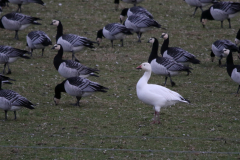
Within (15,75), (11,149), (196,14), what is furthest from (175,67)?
(196,14)

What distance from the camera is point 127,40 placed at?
66.8ft

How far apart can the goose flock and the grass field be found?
18.3 inches

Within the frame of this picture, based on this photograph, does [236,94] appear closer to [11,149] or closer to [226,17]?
[11,149]

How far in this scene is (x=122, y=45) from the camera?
1917 centimetres

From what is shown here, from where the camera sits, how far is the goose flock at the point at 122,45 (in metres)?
9.99

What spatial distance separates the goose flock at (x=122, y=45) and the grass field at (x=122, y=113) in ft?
A: 1.53

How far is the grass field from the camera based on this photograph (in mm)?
8188

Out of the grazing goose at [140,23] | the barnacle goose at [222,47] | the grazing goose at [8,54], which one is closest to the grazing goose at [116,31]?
the grazing goose at [140,23]

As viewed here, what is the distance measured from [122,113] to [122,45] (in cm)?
851

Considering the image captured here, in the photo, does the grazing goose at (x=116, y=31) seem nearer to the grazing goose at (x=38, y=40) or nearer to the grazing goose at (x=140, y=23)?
the grazing goose at (x=140, y=23)

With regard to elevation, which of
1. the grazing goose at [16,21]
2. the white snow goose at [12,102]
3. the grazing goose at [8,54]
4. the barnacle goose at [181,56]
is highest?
the white snow goose at [12,102]

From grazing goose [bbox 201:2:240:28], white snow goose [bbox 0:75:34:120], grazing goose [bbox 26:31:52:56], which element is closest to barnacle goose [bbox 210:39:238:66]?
grazing goose [bbox 201:2:240:28]

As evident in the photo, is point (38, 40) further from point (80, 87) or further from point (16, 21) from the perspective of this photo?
point (80, 87)

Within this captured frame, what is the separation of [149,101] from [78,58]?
8.27 meters
